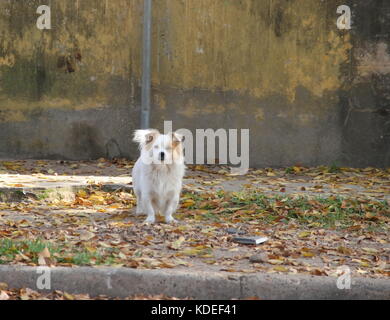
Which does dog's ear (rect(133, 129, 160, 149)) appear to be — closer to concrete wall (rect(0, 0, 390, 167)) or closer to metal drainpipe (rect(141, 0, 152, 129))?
metal drainpipe (rect(141, 0, 152, 129))

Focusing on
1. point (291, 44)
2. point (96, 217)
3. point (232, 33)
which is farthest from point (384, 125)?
point (96, 217)

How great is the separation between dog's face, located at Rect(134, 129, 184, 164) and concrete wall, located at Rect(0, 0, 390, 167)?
3848mm

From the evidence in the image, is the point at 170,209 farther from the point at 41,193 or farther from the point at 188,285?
the point at 188,285

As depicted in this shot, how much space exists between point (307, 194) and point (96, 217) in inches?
110

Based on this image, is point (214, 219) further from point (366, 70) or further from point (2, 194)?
point (366, 70)

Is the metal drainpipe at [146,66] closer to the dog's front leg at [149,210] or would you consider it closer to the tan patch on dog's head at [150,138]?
the tan patch on dog's head at [150,138]

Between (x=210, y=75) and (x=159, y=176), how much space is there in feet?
13.7

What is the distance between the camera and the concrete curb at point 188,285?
5430mm

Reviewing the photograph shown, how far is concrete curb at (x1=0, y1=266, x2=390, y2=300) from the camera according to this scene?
5.43 metres

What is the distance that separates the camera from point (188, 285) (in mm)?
5469

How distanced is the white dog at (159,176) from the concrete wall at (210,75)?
3.86 m
